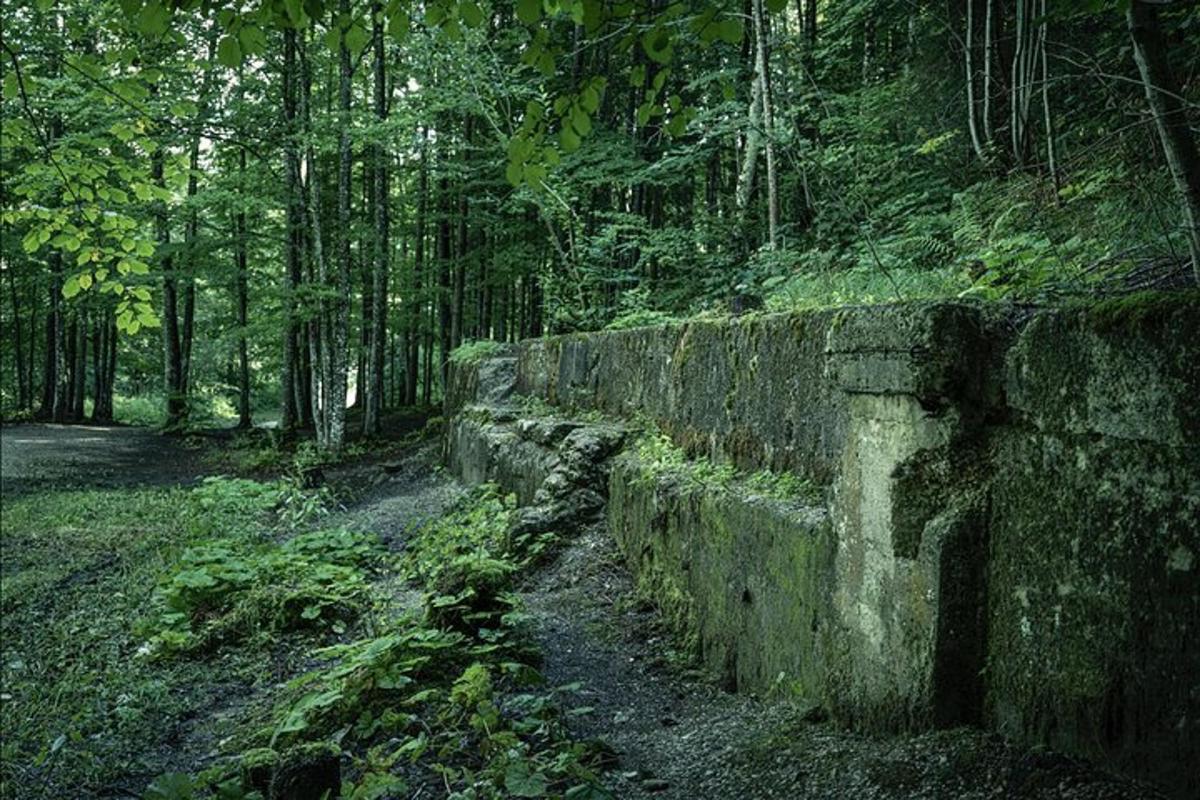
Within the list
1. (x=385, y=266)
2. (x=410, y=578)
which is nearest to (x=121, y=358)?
(x=385, y=266)

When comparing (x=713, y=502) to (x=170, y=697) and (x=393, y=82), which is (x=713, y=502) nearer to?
(x=170, y=697)

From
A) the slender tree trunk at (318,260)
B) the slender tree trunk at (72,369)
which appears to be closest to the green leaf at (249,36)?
the slender tree trunk at (318,260)

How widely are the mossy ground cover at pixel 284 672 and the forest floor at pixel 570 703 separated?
25 millimetres

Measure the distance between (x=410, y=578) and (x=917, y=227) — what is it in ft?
16.1

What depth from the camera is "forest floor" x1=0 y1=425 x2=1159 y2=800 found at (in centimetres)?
247

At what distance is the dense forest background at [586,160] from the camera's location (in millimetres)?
2768

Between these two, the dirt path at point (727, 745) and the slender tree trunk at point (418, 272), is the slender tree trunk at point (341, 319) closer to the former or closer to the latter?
the slender tree trunk at point (418, 272)

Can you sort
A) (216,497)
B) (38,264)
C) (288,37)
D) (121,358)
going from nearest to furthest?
1. (216,497)
2. (288,37)
3. (38,264)
4. (121,358)

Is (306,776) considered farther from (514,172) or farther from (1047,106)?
(1047,106)

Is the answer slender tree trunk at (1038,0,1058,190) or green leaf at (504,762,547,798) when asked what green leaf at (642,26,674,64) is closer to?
slender tree trunk at (1038,0,1058,190)

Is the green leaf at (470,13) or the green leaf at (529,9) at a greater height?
the green leaf at (470,13)

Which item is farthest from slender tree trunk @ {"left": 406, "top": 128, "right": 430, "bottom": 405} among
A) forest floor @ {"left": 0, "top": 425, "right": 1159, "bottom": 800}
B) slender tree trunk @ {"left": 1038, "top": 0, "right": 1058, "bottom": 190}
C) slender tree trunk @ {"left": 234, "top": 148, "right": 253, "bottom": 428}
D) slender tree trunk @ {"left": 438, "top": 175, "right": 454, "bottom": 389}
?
slender tree trunk @ {"left": 1038, "top": 0, "right": 1058, "bottom": 190}

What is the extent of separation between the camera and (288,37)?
1627 centimetres

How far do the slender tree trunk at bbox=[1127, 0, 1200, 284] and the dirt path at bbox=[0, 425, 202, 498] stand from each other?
14512mm
